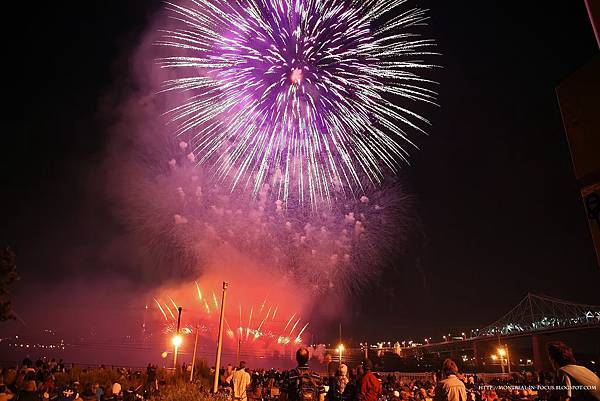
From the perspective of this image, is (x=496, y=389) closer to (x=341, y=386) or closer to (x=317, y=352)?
(x=341, y=386)

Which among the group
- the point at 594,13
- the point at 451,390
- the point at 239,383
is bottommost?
the point at 239,383

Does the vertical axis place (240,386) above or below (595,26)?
below

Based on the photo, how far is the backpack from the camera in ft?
17.7

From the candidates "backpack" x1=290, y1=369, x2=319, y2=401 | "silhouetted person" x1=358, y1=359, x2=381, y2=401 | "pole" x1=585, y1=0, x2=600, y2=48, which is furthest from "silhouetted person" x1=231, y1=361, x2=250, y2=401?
"pole" x1=585, y1=0, x2=600, y2=48

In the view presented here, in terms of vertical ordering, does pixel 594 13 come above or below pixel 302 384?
above

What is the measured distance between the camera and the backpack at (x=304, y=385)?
17.7 feet

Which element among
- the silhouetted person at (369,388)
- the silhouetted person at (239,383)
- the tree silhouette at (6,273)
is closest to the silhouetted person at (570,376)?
the silhouetted person at (369,388)

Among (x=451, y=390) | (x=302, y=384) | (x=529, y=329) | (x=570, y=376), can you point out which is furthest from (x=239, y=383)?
(x=529, y=329)

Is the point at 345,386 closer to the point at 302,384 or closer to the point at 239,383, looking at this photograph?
the point at 302,384

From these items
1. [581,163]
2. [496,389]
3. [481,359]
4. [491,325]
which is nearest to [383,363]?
[481,359]

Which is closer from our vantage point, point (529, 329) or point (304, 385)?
point (304, 385)

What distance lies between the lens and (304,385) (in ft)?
17.9

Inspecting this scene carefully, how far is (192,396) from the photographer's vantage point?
10.1m

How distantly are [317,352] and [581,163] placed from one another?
158150mm
